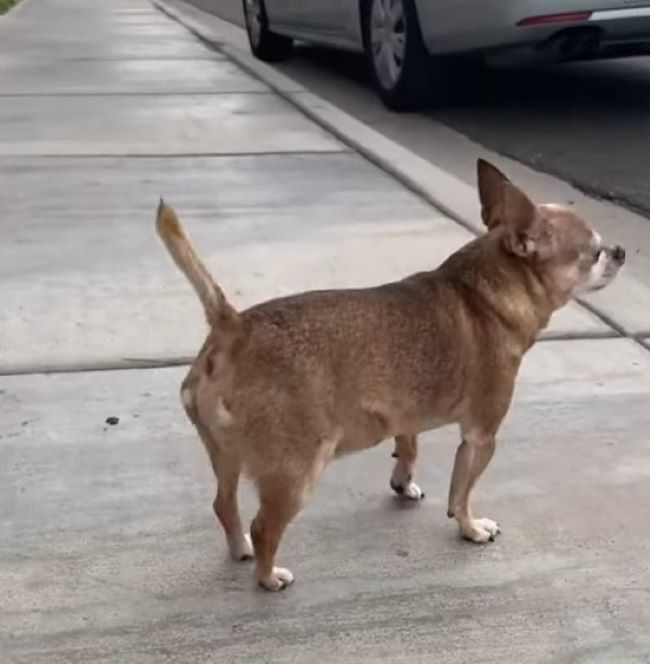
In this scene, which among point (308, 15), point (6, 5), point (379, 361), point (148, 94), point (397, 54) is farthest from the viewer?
point (6, 5)

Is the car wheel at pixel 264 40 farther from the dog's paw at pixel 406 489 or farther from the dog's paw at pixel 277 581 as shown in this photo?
the dog's paw at pixel 277 581

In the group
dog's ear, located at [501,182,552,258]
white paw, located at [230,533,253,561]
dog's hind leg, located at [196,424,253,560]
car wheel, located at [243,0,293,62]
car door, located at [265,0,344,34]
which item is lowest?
car wheel, located at [243,0,293,62]

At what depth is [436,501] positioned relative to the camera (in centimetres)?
344

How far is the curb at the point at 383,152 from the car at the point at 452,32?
474 mm

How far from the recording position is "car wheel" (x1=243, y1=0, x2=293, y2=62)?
11.8 meters

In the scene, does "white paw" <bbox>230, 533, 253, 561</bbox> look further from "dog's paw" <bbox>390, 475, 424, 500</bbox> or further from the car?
the car

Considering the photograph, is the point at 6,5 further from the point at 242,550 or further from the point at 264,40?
the point at 242,550

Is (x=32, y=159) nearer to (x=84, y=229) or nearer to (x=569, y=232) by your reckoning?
(x=84, y=229)

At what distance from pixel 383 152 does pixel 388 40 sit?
172cm

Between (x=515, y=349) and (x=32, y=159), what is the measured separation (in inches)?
185

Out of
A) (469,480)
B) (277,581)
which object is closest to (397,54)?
(469,480)

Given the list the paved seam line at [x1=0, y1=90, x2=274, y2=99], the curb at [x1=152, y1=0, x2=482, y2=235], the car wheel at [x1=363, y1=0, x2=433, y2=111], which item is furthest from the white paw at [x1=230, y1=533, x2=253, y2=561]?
the paved seam line at [x1=0, y1=90, x2=274, y2=99]

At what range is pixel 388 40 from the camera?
8805 millimetres

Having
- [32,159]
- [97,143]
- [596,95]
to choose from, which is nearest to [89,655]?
[32,159]
